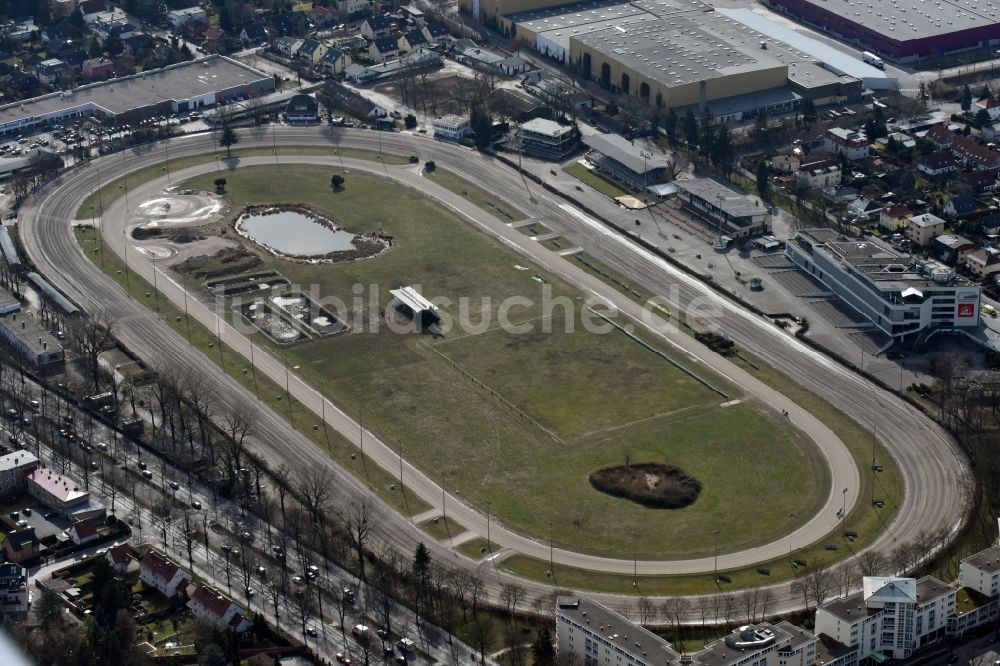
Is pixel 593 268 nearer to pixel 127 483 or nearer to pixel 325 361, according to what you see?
pixel 325 361

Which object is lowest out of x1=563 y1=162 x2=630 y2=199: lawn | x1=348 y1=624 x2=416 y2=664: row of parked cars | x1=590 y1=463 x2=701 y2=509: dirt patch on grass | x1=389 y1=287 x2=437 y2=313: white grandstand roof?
x1=563 y1=162 x2=630 y2=199: lawn

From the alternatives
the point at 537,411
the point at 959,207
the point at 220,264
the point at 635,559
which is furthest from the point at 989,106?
the point at 635,559

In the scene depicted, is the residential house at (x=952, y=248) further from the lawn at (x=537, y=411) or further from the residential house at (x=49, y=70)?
the residential house at (x=49, y=70)

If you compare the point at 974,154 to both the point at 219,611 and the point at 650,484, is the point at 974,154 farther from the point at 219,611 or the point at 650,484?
the point at 219,611

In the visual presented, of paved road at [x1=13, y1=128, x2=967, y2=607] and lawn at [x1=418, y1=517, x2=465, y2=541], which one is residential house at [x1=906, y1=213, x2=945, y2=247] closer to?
paved road at [x1=13, y1=128, x2=967, y2=607]

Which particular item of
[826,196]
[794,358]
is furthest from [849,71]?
[794,358]

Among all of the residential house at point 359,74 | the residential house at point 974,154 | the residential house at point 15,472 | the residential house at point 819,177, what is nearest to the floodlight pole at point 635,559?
the residential house at point 15,472

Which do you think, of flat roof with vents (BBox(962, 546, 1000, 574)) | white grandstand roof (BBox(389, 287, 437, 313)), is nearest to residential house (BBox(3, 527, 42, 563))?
white grandstand roof (BBox(389, 287, 437, 313))

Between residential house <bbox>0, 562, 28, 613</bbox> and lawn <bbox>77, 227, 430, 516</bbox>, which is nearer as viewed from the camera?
residential house <bbox>0, 562, 28, 613</bbox>
